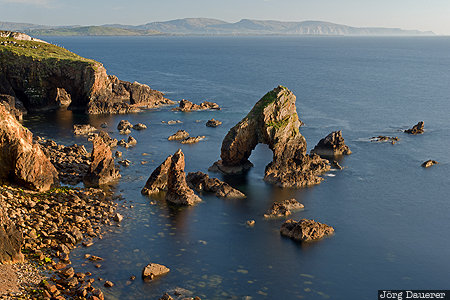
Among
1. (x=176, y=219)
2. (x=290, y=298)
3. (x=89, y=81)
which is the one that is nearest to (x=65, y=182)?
(x=176, y=219)

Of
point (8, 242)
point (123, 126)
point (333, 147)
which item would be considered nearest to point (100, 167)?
point (8, 242)

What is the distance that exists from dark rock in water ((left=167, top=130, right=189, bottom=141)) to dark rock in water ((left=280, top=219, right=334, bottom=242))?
159 feet

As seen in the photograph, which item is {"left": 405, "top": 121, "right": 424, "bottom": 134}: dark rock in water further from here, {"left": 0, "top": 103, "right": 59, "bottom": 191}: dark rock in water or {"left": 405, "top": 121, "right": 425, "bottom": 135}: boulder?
{"left": 0, "top": 103, "right": 59, "bottom": 191}: dark rock in water

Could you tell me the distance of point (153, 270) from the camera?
47.3 m

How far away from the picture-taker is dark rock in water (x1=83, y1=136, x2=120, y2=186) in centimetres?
7250

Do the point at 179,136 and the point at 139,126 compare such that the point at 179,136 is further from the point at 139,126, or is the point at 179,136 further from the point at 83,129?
the point at 83,129

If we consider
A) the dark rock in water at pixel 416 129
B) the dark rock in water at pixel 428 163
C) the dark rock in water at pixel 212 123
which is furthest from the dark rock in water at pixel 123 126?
the dark rock in water at pixel 416 129

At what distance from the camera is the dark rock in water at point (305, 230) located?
57.0m

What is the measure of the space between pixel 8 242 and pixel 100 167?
29.6 metres

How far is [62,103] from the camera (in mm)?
135375

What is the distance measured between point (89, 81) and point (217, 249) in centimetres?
8667

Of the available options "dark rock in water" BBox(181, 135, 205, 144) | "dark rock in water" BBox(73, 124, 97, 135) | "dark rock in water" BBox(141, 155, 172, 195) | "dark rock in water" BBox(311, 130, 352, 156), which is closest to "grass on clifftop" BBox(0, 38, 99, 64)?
"dark rock in water" BBox(73, 124, 97, 135)

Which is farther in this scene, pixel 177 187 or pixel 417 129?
pixel 417 129

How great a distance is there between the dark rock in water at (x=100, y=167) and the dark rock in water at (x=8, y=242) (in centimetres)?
2740
